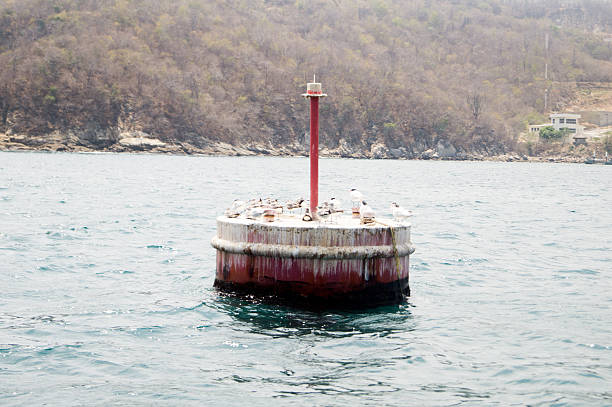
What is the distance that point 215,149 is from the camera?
130375mm

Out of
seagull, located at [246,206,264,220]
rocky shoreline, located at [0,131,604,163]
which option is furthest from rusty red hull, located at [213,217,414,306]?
rocky shoreline, located at [0,131,604,163]

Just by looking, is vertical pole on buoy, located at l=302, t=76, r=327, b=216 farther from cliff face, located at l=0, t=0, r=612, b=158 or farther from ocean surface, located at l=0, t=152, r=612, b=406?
cliff face, located at l=0, t=0, r=612, b=158

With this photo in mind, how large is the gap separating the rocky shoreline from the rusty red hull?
108469mm

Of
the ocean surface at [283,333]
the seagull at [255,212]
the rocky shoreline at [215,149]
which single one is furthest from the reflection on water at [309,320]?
the rocky shoreline at [215,149]

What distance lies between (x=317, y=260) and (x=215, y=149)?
119 m

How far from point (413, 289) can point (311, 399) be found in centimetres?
718

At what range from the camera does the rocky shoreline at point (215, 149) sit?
4547 inches

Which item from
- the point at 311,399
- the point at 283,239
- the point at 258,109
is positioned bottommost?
the point at 311,399

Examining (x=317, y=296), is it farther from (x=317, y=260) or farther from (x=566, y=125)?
(x=566, y=125)

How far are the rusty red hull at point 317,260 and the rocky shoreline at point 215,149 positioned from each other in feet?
356

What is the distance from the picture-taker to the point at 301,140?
14450cm

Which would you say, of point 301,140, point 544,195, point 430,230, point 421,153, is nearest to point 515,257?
point 430,230

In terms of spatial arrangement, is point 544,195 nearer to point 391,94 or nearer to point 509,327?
point 509,327

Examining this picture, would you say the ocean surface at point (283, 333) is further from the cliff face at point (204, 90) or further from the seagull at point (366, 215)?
the cliff face at point (204, 90)
